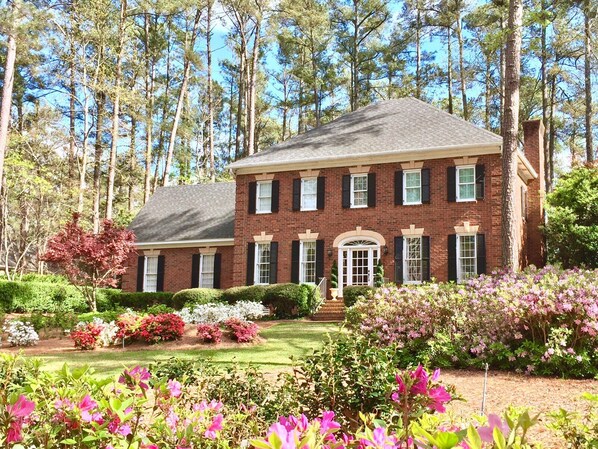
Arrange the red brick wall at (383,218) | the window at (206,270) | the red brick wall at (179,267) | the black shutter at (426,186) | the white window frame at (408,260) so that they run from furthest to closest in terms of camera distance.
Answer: the window at (206,270) → the red brick wall at (179,267) → the black shutter at (426,186) → the white window frame at (408,260) → the red brick wall at (383,218)

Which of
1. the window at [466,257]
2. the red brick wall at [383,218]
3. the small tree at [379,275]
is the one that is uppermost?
the red brick wall at [383,218]

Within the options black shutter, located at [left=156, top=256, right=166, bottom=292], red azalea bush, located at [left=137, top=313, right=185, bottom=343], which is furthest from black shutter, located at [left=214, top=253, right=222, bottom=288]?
red azalea bush, located at [left=137, top=313, right=185, bottom=343]

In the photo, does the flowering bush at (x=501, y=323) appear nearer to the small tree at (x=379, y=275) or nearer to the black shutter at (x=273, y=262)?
the small tree at (x=379, y=275)

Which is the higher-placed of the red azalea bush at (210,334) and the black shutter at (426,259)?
the black shutter at (426,259)

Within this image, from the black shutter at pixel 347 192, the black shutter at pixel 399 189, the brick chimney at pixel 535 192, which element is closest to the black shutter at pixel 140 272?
the black shutter at pixel 347 192

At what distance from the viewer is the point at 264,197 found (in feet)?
79.4

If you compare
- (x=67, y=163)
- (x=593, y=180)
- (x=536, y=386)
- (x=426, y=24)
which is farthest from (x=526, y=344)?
(x=67, y=163)

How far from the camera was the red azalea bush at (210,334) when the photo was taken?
43.3ft

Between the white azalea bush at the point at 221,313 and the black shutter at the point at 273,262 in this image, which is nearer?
the white azalea bush at the point at 221,313

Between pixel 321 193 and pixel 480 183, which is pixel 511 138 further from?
pixel 321 193

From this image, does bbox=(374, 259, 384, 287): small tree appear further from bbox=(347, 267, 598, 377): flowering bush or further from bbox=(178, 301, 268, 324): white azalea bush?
bbox=(347, 267, 598, 377): flowering bush

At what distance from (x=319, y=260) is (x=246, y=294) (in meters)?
3.18

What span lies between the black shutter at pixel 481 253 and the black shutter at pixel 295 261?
692 centimetres

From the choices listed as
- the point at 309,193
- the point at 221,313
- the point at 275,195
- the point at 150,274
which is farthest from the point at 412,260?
the point at 150,274
